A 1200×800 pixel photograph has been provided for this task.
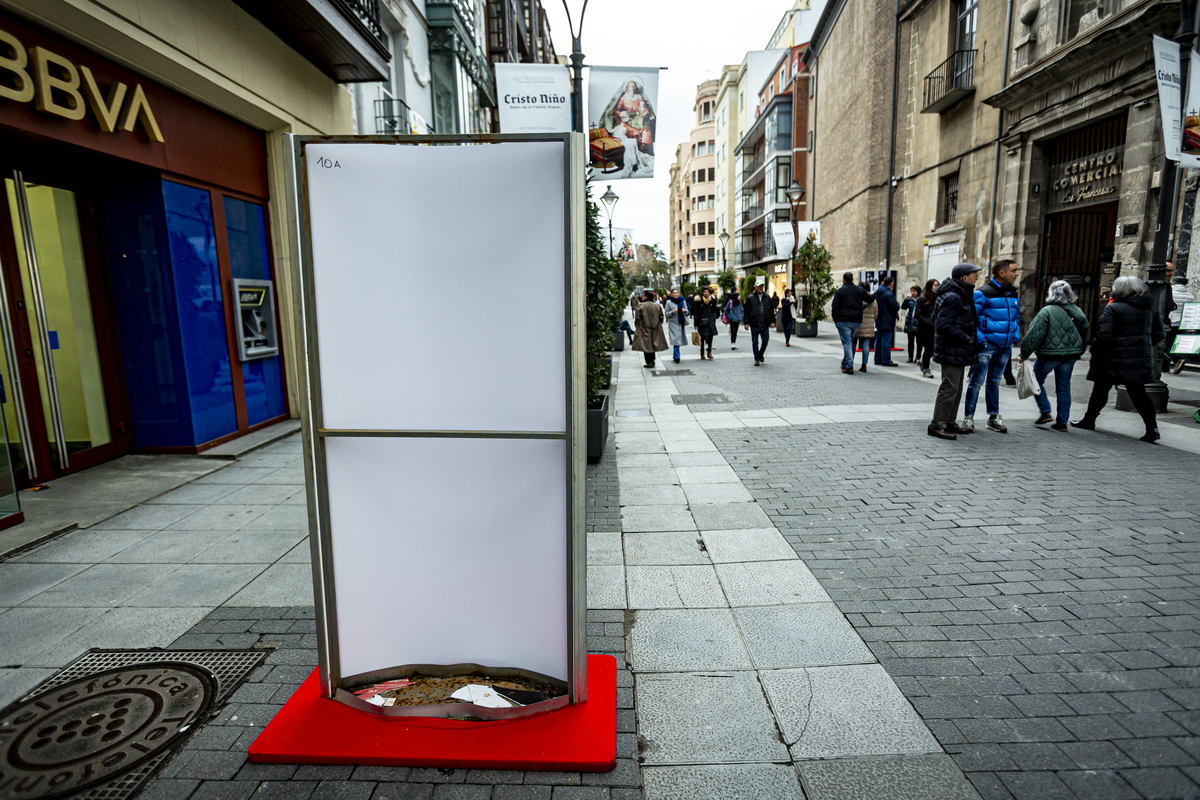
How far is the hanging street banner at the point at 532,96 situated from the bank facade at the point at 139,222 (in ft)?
6.86

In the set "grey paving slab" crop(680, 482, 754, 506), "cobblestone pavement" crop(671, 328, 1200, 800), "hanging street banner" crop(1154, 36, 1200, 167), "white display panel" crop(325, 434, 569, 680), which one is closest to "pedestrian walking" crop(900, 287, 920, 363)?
"hanging street banner" crop(1154, 36, 1200, 167)

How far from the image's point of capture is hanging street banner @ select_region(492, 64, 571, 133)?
9.10 m

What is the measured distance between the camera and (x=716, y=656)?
9.81 ft

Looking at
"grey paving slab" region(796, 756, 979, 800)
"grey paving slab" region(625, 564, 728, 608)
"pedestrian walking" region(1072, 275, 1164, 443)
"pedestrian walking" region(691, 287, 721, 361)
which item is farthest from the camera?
"pedestrian walking" region(691, 287, 721, 361)

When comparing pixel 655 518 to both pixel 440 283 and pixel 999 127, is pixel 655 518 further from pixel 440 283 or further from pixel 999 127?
pixel 999 127

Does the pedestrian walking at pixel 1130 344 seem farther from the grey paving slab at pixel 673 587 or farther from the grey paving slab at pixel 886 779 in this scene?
the grey paving slab at pixel 886 779

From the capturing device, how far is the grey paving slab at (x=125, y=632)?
3074 millimetres

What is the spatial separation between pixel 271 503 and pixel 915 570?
4.93m

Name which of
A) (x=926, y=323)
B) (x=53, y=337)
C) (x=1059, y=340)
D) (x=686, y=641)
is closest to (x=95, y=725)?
(x=686, y=641)

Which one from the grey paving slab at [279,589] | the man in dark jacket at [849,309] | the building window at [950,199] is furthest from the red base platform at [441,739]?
the building window at [950,199]

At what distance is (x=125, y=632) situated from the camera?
3.28m

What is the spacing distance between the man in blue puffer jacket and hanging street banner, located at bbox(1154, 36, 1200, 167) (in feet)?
10.2

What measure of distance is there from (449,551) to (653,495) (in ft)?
10.6

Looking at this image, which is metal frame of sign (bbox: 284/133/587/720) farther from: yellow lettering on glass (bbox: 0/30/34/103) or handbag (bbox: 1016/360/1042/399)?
handbag (bbox: 1016/360/1042/399)
